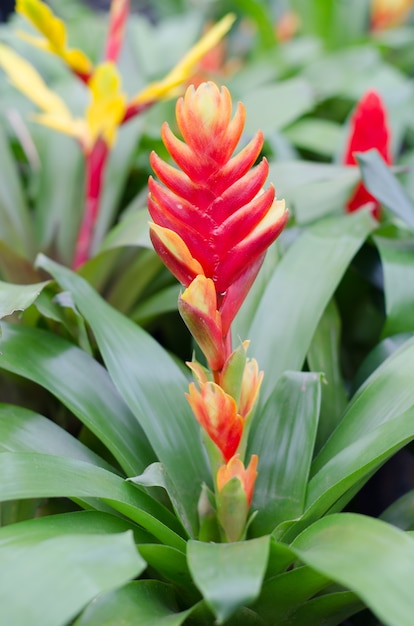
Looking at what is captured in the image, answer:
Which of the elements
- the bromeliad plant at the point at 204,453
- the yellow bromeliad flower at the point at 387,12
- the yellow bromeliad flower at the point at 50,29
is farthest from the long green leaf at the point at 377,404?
the yellow bromeliad flower at the point at 387,12

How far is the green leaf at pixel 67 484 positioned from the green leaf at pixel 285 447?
0.11 m

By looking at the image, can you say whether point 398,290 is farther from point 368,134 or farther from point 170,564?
point 170,564

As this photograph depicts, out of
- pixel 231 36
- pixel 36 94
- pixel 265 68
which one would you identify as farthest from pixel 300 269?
pixel 231 36

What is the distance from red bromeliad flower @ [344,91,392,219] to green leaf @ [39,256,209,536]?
0.49m

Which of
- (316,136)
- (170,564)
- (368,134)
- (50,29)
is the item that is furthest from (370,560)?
(316,136)

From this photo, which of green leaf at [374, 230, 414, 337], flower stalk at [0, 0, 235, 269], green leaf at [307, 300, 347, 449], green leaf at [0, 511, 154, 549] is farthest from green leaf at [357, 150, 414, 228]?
green leaf at [0, 511, 154, 549]

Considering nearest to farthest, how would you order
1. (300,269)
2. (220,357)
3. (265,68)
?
(220,357) < (300,269) < (265,68)

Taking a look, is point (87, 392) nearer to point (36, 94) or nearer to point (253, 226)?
point (253, 226)

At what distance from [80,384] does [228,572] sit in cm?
34

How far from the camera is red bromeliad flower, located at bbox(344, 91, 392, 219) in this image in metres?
1.07

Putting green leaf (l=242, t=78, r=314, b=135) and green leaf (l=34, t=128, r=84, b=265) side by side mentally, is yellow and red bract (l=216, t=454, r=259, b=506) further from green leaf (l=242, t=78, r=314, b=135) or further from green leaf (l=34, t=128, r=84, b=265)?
green leaf (l=242, t=78, r=314, b=135)

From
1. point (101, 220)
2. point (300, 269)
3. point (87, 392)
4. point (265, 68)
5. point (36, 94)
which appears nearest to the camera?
point (87, 392)

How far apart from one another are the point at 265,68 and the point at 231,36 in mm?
662

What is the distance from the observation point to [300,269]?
916mm
